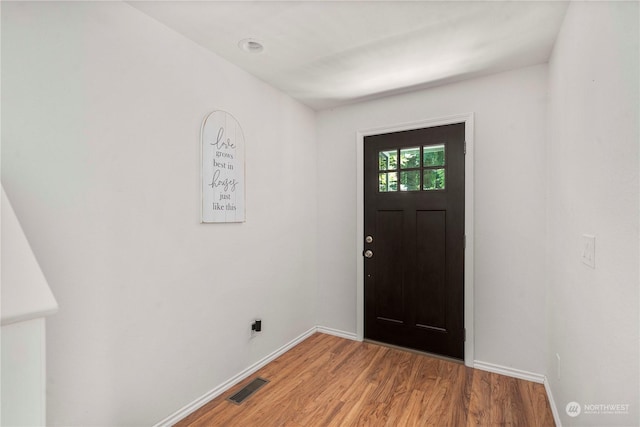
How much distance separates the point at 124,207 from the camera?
1.71m

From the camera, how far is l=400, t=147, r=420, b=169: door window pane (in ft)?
9.48

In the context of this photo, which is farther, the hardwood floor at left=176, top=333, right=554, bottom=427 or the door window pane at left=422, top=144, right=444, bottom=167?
the door window pane at left=422, top=144, right=444, bottom=167

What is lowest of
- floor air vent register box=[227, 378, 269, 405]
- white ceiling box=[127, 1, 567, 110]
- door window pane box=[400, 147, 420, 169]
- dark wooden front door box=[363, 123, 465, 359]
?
floor air vent register box=[227, 378, 269, 405]

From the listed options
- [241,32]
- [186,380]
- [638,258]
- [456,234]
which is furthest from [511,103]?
[186,380]

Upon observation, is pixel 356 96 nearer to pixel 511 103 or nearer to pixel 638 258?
pixel 511 103

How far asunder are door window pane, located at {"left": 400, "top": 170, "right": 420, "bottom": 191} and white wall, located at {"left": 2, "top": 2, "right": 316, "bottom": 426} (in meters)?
1.35

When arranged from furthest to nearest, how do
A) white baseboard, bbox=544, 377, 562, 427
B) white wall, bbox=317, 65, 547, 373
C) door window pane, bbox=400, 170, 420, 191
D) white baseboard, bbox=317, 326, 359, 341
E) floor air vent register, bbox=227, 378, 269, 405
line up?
1. white baseboard, bbox=317, 326, 359, 341
2. door window pane, bbox=400, 170, 420, 191
3. white wall, bbox=317, 65, 547, 373
4. floor air vent register, bbox=227, 378, 269, 405
5. white baseboard, bbox=544, 377, 562, 427

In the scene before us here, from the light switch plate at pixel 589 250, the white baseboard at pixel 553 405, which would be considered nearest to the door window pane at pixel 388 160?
the light switch plate at pixel 589 250

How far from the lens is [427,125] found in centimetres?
284

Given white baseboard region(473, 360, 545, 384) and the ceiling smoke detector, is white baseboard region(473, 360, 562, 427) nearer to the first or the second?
white baseboard region(473, 360, 545, 384)

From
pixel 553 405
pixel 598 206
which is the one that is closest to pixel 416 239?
pixel 553 405

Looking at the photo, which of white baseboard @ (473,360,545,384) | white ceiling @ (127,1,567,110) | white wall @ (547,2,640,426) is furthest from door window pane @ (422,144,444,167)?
white baseboard @ (473,360,545,384)

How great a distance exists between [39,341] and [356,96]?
9.42 ft

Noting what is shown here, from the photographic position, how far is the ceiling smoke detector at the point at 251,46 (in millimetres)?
2102
